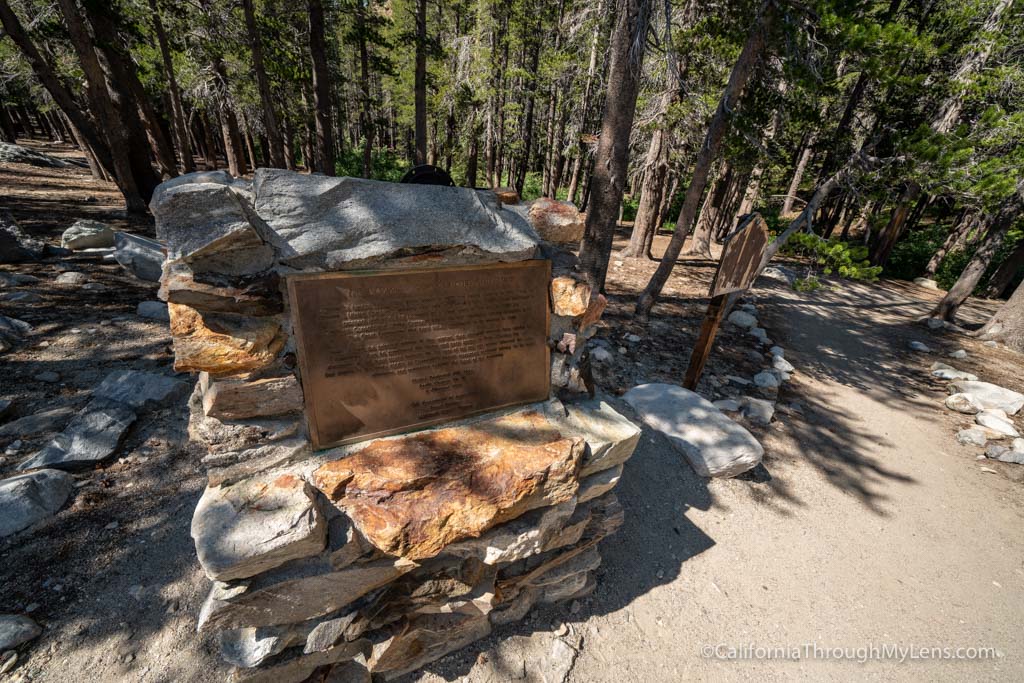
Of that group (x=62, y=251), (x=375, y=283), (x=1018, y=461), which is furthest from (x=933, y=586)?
(x=62, y=251)

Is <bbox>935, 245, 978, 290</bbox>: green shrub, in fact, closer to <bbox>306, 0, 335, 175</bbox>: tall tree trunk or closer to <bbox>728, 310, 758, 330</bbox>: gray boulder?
Result: <bbox>728, 310, 758, 330</bbox>: gray boulder

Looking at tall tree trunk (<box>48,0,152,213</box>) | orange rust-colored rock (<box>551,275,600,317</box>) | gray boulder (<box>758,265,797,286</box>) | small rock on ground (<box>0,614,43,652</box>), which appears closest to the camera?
small rock on ground (<box>0,614,43,652</box>)

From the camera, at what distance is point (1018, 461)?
4.46 m

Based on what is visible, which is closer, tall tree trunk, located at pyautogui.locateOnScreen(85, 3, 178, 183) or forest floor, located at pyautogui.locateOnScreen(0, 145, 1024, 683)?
forest floor, located at pyautogui.locateOnScreen(0, 145, 1024, 683)

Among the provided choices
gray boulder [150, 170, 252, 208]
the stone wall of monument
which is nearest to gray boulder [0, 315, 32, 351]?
the stone wall of monument

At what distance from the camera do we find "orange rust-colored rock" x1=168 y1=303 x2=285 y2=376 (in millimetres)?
1650

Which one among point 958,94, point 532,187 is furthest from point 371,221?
point 532,187

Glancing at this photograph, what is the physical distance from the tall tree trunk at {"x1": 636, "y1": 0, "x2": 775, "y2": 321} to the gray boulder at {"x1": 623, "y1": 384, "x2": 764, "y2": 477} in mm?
2649

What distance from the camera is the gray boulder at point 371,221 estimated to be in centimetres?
182

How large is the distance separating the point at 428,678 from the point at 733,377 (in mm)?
5059

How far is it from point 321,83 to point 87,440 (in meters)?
8.49

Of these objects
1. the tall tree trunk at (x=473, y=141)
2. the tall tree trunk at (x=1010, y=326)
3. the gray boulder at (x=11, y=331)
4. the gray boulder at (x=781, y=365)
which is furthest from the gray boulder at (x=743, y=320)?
the tall tree trunk at (x=473, y=141)

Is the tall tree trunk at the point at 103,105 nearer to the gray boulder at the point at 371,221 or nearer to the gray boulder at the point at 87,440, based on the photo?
the gray boulder at the point at 87,440

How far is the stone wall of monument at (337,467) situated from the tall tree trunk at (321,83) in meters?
8.32
